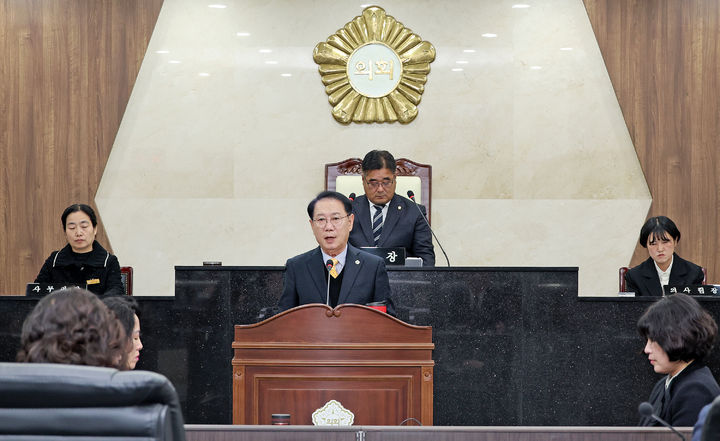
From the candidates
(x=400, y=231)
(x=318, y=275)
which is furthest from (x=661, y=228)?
(x=318, y=275)

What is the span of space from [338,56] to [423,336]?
410 centimetres

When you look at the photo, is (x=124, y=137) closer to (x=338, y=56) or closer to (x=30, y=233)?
(x=30, y=233)

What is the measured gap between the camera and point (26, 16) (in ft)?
22.1

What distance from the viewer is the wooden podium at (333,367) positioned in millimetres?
2775

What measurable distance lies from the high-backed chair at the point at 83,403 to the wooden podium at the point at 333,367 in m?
1.42

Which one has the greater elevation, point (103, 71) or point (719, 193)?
point (103, 71)

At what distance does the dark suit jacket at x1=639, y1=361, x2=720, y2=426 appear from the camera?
2.35 m

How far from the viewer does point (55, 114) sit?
6691 mm

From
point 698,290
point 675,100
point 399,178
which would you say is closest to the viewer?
point 698,290

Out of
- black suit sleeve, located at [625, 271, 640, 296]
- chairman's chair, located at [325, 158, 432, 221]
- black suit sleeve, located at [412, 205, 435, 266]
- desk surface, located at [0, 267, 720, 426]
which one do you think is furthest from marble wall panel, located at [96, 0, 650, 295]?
desk surface, located at [0, 267, 720, 426]

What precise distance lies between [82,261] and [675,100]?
4.66m

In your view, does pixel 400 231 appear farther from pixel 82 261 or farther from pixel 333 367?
pixel 333 367

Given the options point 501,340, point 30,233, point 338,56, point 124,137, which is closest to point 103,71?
point 124,137

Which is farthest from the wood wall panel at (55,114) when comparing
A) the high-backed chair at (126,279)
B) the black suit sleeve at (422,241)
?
the black suit sleeve at (422,241)
